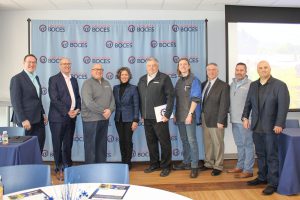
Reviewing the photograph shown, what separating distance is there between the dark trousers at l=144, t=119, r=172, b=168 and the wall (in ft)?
5.90

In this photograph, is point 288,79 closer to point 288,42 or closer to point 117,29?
point 288,42

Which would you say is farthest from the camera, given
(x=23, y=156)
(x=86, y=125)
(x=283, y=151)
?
(x=86, y=125)

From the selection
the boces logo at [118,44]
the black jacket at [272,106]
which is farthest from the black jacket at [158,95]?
the black jacket at [272,106]

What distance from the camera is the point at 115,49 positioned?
5055mm

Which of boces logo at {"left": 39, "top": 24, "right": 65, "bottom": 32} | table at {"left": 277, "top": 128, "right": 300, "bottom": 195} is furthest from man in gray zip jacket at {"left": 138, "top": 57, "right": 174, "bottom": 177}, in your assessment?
boces logo at {"left": 39, "top": 24, "right": 65, "bottom": 32}

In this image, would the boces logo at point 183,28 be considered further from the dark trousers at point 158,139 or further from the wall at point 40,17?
the dark trousers at point 158,139

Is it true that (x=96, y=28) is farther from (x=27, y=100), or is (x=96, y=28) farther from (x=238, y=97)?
(x=238, y=97)

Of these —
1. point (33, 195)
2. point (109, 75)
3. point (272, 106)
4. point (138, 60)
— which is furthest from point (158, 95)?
point (33, 195)

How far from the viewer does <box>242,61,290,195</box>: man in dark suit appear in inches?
134

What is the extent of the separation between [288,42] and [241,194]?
9.65 feet

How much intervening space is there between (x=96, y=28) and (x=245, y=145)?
9.69 ft

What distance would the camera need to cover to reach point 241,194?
3.54 m

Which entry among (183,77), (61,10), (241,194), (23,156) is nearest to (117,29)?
(61,10)

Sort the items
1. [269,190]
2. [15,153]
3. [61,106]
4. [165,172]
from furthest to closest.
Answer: [165,172]
[61,106]
[269,190]
[15,153]
